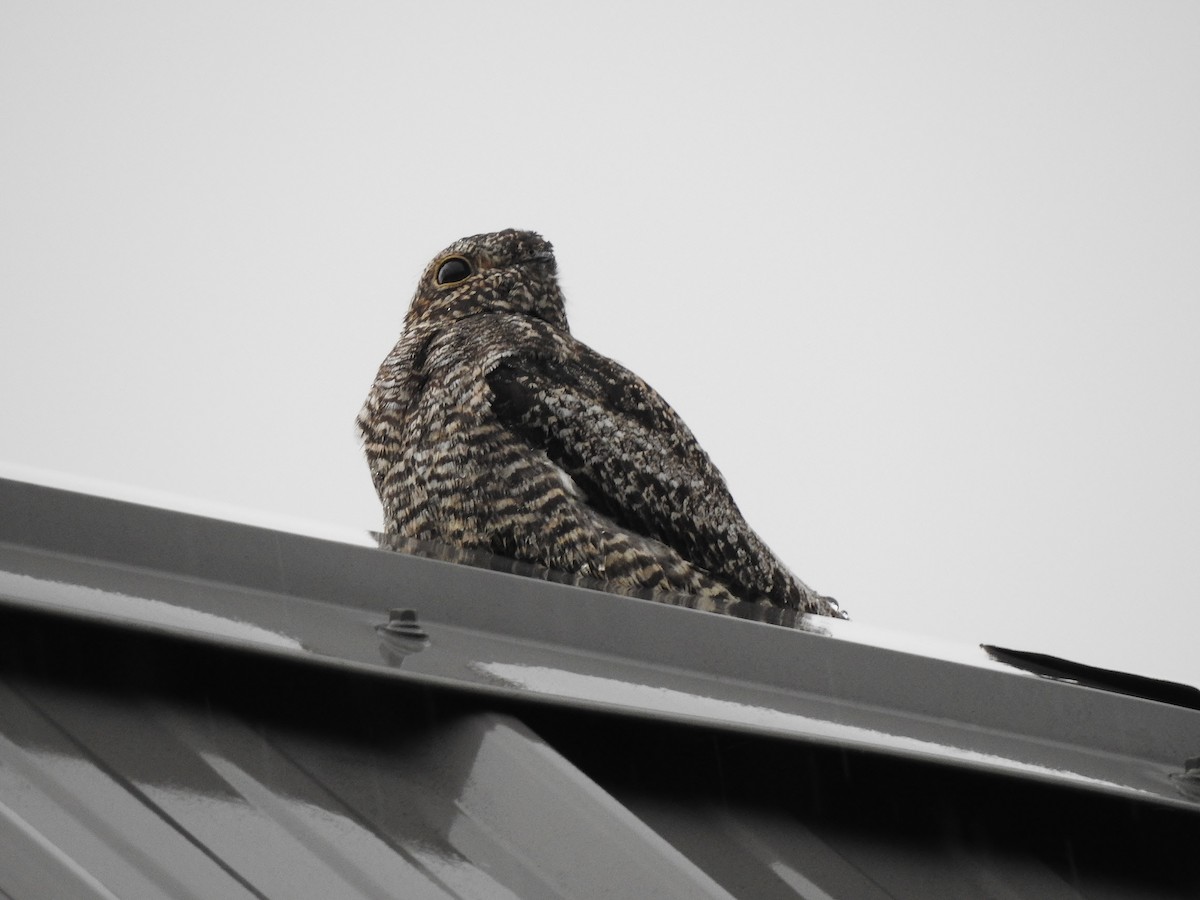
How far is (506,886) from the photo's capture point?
1543mm

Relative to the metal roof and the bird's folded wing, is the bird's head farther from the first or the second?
the metal roof

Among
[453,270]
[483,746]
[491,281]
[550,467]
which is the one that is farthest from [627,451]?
[483,746]

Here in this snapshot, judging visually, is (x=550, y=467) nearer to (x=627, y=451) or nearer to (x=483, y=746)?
(x=627, y=451)

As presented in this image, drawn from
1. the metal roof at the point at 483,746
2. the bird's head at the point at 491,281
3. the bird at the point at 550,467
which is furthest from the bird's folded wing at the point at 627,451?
the metal roof at the point at 483,746

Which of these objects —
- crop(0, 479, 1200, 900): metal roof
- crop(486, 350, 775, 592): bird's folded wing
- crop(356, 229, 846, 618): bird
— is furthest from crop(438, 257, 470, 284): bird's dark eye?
crop(0, 479, 1200, 900): metal roof

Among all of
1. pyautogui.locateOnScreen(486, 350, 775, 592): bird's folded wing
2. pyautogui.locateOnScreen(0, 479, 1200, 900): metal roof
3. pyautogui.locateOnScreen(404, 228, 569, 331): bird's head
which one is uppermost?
pyautogui.locateOnScreen(404, 228, 569, 331): bird's head

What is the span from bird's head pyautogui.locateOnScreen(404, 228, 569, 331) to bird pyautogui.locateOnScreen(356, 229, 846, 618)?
0.20 meters

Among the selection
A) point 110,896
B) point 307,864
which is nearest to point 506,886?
point 307,864

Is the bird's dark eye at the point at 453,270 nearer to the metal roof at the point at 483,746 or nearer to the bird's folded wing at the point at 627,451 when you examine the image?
the bird's folded wing at the point at 627,451

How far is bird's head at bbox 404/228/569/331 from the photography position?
5.14 meters

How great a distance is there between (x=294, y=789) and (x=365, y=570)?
48 cm

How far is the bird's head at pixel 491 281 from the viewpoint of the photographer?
5141mm

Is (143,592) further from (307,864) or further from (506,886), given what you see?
(506,886)

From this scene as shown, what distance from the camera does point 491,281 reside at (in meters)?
5.19
